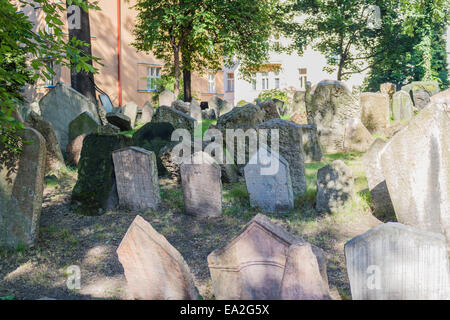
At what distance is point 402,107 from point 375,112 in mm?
3187

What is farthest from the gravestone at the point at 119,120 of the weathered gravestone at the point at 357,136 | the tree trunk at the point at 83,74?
the weathered gravestone at the point at 357,136

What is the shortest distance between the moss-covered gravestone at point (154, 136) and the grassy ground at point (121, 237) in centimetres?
134

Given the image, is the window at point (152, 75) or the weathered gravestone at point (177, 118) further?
the window at point (152, 75)

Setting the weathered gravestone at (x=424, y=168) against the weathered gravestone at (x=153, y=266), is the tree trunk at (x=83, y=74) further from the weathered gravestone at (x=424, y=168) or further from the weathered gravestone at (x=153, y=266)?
the weathered gravestone at (x=424, y=168)

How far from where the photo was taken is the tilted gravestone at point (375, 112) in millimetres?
11695

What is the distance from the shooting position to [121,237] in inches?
203

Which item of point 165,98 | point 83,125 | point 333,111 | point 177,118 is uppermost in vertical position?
point 165,98

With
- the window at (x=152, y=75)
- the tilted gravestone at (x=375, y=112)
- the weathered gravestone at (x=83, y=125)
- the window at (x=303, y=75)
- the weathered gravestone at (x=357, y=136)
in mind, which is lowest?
the weathered gravestone at (x=357, y=136)

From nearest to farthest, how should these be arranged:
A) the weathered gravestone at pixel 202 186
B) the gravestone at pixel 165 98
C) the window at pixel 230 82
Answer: the weathered gravestone at pixel 202 186 < the gravestone at pixel 165 98 < the window at pixel 230 82

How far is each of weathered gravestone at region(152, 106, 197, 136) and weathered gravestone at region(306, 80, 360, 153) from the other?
3.48 m

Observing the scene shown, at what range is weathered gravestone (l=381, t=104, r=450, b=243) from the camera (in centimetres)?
403

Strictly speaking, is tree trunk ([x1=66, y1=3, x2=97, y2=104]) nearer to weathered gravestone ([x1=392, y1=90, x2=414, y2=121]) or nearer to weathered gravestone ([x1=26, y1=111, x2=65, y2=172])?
weathered gravestone ([x1=26, y1=111, x2=65, y2=172])

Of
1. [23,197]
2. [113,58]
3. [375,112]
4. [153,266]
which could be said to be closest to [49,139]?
[23,197]

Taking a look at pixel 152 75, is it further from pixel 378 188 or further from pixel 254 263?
pixel 254 263
